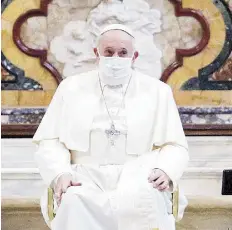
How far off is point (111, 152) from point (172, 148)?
33cm

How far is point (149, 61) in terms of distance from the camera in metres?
5.04

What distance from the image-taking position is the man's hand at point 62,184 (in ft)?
11.3

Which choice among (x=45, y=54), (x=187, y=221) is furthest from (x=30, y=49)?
(x=187, y=221)

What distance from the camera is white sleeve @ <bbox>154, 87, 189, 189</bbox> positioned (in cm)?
357

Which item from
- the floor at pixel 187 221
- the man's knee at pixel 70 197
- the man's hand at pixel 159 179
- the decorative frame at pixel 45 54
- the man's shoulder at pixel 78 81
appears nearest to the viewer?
the man's knee at pixel 70 197

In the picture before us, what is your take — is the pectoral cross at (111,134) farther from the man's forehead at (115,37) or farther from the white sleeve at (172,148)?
the man's forehead at (115,37)

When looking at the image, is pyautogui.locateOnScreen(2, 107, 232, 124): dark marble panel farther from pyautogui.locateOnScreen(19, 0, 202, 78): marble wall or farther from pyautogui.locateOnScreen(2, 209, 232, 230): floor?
pyautogui.locateOnScreen(2, 209, 232, 230): floor

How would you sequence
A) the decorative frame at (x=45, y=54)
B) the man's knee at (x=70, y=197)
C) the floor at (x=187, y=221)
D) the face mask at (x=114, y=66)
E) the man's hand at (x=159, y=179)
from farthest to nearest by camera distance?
the decorative frame at (x=45, y=54) → the floor at (x=187, y=221) → the face mask at (x=114, y=66) → the man's hand at (x=159, y=179) → the man's knee at (x=70, y=197)

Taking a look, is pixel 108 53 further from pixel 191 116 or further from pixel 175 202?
pixel 191 116

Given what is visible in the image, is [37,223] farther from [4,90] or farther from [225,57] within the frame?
[225,57]

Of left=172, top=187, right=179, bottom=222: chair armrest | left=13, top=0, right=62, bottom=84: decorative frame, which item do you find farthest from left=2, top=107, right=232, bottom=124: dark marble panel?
left=172, top=187, right=179, bottom=222: chair armrest

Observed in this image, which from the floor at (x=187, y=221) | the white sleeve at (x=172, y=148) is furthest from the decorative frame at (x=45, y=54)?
the white sleeve at (x=172, y=148)

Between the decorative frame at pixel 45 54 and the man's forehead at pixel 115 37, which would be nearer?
the man's forehead at pixel 115 37

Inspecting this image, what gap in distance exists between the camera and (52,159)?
362 centimetres
